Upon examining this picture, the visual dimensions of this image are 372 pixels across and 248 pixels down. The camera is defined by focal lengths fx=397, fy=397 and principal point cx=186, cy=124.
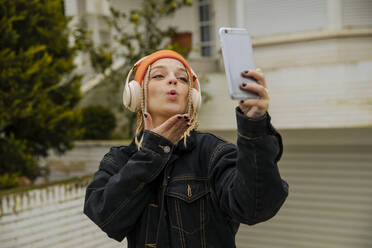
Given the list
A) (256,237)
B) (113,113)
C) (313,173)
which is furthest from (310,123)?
(113,113)

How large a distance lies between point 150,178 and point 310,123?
549cm

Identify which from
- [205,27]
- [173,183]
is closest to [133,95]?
[173,183]

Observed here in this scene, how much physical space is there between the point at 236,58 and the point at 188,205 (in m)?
Answer: 0.66

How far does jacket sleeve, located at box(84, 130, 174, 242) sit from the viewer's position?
1.57 meters

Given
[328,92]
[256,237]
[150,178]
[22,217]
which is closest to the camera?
[150,178]

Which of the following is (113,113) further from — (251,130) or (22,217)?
(251,130)

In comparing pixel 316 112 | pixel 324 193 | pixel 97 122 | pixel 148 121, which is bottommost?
pixel 324 193

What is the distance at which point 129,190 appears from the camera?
159cm

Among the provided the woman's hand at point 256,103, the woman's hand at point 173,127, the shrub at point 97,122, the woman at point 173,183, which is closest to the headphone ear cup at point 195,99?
the woman at point 173,183

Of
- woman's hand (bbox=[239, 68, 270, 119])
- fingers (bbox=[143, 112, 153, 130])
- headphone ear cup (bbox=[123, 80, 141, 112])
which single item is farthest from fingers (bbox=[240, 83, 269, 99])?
headphone ear cup (bbox=[123, 80, 141, 112])

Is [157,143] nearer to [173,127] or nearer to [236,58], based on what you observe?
[173,127]

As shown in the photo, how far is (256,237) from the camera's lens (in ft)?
26.1

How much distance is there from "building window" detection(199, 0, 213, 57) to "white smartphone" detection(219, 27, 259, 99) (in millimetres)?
10387

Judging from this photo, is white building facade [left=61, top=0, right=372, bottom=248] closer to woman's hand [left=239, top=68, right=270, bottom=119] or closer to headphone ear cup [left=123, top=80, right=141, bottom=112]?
headphone ear cup [left=123, top=80, right=141, bottom=112]
